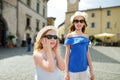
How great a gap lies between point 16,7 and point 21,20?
2200 millimetres

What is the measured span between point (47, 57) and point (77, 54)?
39.5 inches

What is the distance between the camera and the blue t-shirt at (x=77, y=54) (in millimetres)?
3354

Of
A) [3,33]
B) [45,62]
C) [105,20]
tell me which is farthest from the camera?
[105,20]

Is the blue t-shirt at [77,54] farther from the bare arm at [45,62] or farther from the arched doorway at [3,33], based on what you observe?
the arched doorway at [3,33]

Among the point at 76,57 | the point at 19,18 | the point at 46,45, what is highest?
the point at 19,18

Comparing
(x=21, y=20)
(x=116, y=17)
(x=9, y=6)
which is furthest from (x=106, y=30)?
(x=9, y=6)

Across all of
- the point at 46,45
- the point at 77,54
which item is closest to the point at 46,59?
the point at 46,45

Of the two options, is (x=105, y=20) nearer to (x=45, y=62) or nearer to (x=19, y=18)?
(x=19, y=18)

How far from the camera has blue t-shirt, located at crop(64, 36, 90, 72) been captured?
11.0 feet

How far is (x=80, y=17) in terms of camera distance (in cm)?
355

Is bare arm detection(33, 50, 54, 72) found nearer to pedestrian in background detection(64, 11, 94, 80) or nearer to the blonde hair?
the blonde hair

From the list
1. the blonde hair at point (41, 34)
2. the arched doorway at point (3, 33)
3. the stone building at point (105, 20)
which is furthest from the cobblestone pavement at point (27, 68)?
the stone building at point (105, 20)

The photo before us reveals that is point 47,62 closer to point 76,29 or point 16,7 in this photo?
point 76,29

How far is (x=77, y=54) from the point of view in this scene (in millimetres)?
3359
